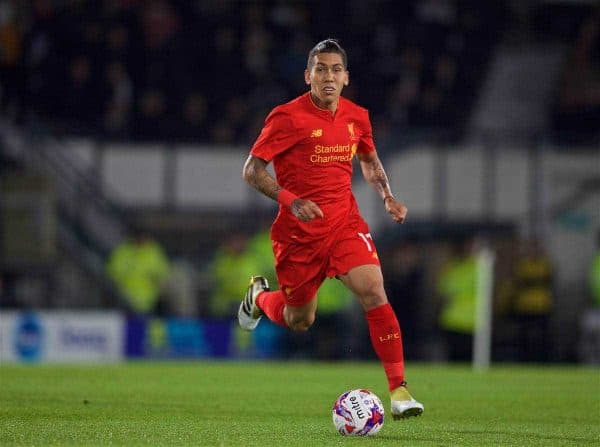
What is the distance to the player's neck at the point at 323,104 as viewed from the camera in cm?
896

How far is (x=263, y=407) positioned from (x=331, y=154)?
2360mm

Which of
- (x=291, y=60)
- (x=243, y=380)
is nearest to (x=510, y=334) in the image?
(x=291, y=60)

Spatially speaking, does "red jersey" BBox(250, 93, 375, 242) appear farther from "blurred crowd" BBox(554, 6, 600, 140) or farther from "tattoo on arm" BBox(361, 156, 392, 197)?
"blurred crowd" BBox(554, 6, 600, 140)

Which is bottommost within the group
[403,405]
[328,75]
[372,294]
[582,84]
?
[403,405]

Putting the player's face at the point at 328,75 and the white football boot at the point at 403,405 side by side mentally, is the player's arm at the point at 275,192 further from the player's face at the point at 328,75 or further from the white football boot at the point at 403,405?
the white football boot at the point at 403,405

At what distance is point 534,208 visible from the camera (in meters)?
22.5

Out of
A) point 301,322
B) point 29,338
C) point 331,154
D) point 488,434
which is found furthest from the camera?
point 29,338

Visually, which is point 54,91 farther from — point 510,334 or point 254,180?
point 254,180

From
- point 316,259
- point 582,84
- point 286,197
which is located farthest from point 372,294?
point 582,84

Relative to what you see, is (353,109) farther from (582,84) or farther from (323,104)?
(582,84)

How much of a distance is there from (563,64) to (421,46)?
307cm

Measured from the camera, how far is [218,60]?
76.4 feet

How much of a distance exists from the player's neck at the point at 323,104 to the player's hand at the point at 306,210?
99 cm

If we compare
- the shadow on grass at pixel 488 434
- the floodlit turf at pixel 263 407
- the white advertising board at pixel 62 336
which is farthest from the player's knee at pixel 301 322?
the white advertising board at pixel 62 336
